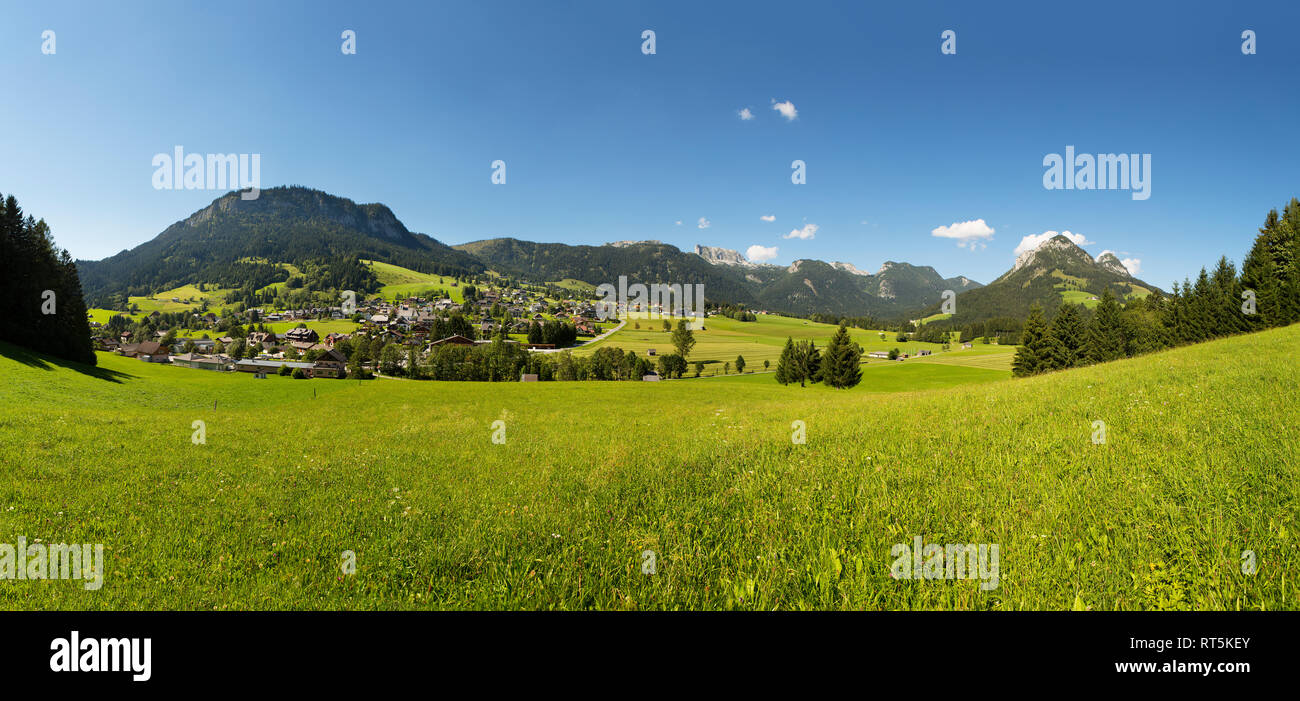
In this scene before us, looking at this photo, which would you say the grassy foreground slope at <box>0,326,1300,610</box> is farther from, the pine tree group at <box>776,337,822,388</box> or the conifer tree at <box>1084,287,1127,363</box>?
the conifer tree at <box>1084,287,1127,363</box>

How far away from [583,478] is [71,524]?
268 inches

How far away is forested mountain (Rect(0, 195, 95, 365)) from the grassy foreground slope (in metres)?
48.5

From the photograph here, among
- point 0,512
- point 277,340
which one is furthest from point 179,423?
point 277,340

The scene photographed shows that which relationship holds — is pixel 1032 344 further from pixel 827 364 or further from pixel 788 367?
pixel 788 367

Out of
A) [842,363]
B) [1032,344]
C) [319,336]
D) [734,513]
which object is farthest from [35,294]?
[319,336]

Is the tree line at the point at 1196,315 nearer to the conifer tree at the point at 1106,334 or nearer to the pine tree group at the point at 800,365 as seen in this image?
the conifer tree at the point at 1106,334

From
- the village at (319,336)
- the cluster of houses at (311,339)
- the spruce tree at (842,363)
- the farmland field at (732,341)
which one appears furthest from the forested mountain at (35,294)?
the spruce tree at (842,363)

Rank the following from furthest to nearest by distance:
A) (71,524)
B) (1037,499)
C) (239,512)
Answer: (239,512) < (71,524) < (1037,499)

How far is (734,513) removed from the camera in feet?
16.5

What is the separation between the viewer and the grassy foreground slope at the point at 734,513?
3.38 m

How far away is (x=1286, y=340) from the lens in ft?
50.0

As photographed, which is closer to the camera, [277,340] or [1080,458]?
[1080,458]

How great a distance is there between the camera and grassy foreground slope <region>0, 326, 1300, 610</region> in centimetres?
338
